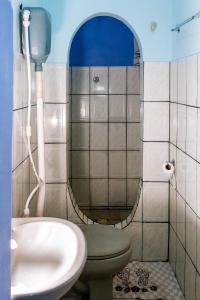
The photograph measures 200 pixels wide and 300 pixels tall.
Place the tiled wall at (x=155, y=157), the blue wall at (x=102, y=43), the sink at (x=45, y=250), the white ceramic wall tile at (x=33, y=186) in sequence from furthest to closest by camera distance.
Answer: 1. the blue wall at (x=102, y=43)
2. the tiled wall at (x=155, y=157)
3. the white ceramic wall tile at (x=33, y=186)
4. the sink at (x=45, y=250)

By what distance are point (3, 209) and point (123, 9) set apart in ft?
6.13

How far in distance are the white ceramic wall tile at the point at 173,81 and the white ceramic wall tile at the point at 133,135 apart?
0.90 m

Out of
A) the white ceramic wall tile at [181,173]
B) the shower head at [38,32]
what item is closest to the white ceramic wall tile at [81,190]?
the white ceramic wall tile at [181,173]

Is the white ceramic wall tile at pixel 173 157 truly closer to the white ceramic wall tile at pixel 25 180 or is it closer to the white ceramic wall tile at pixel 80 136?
the white ceramic wall tile at pixel 25 180

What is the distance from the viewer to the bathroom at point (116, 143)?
179 cm

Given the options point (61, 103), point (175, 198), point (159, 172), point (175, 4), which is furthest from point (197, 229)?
point (175, 4)

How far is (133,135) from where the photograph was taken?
3.24 metres

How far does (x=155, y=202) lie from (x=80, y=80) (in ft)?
4.14

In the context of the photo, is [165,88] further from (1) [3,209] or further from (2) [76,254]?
(1) [3,209]

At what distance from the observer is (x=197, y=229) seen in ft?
5.74

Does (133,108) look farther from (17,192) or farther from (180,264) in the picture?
(17,192)

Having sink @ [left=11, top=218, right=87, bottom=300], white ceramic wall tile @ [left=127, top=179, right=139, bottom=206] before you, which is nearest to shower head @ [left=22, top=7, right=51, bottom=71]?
sink @ [left=11, top=218, right=87, bottom=300]

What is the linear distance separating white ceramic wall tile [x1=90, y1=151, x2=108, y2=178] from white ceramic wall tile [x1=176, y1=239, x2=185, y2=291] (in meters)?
1.21

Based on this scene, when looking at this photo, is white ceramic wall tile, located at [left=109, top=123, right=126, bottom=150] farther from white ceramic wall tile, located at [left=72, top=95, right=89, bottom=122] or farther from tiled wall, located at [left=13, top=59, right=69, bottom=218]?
tiled wall, located at [left=13, top=59, right=69, bottom=218]
